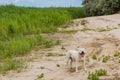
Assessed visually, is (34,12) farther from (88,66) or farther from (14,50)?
(88,66)

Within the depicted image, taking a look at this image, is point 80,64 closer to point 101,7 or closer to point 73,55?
point 73,55

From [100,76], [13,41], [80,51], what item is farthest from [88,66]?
[13,41]

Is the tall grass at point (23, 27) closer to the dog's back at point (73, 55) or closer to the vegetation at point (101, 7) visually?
the vegetation at point (101, 7)

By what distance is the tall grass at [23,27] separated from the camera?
49.6 ft

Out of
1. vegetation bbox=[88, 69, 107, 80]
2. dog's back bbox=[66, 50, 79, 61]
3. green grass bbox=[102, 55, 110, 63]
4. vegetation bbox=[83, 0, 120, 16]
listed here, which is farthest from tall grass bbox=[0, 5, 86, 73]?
vegetation bbox=[88, 69, 107, 80]

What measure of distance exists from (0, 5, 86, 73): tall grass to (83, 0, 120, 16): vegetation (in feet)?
3.38

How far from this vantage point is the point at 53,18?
21156mm

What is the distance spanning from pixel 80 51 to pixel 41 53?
3.20m

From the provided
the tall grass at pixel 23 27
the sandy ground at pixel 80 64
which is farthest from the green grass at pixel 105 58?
the tall grass at pixel 23 27

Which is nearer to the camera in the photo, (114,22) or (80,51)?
(80,51)

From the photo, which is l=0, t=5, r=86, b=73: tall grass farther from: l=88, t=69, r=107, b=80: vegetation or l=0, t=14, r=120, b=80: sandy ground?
l=88, t=69, r=107, b=80: vegetation

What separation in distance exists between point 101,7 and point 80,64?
12.8 meters

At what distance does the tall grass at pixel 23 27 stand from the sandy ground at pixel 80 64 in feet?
1.97

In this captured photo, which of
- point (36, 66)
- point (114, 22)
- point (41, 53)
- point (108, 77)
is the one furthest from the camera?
point (114, 22)
